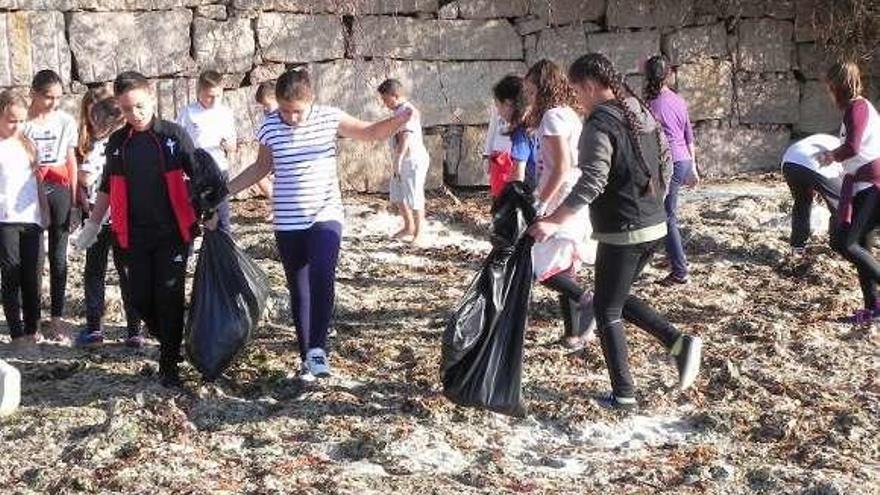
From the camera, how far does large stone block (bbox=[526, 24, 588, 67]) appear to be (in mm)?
10992

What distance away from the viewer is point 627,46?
36.8ft

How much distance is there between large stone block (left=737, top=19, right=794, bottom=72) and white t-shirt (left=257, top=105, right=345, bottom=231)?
707cm

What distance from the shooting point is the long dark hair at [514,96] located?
5.98 metres

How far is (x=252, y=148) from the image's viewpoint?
396 inches

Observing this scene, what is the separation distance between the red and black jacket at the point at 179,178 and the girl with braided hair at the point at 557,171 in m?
1.32

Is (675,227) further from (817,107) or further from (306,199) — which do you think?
(817,107)

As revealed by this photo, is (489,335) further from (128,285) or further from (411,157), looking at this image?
(411,157)

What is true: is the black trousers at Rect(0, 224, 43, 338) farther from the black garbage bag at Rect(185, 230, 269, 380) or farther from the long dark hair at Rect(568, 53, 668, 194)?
the long dark hair at Rect(568, 53, 668, 194)

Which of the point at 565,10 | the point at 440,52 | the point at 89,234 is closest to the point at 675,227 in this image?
the point at 89,234

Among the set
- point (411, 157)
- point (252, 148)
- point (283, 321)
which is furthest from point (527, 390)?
point (252, 148)

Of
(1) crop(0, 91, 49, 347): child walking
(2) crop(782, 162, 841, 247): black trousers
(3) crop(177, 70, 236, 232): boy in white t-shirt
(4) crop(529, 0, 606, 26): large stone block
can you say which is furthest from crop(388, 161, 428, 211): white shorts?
(1) crop(0, 91, 49, 347): child walking

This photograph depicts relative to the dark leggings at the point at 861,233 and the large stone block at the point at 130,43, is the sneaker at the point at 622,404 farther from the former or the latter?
the large stone block at the point at 130,43

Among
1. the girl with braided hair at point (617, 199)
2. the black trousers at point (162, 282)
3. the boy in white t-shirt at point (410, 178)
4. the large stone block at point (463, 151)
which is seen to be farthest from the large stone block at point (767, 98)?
the black trousers at point (162, 282)

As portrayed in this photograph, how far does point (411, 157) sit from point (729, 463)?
4.54 m
